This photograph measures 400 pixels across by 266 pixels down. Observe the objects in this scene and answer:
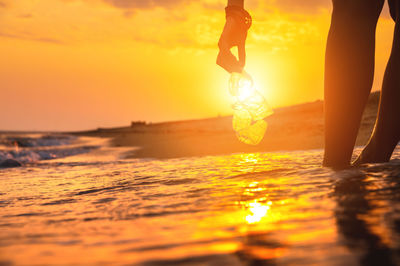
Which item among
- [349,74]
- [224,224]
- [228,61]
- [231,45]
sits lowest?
[224,224]

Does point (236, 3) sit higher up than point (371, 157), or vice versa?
point (236, 3)

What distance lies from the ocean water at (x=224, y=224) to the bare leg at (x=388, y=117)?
0.58 meters

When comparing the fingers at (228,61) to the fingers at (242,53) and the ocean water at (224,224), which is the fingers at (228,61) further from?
the ocean water at (224,224)

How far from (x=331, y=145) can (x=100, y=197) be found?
1.32m

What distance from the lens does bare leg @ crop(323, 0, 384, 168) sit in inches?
94.7

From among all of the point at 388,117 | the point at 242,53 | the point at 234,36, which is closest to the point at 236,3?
the point at 234,36

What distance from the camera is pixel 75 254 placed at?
1.04m

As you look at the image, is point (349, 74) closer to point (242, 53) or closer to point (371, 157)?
point (371, 157)

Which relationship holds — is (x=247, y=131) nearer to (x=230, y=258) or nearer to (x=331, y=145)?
(x=331, y=145)

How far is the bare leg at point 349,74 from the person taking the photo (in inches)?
94.7

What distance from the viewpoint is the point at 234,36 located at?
2.84 metres

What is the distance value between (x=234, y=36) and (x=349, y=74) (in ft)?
2.67

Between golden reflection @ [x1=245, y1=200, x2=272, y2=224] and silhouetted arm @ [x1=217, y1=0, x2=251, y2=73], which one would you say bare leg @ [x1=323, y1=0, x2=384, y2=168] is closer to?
silhouetted arm @ [x1=217, y1=0, x2=251, y2=73]

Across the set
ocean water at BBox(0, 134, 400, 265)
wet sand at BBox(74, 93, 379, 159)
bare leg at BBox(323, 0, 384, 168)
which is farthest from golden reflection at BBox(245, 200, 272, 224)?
wet sand at BBox(74, 93, 379, 159)
